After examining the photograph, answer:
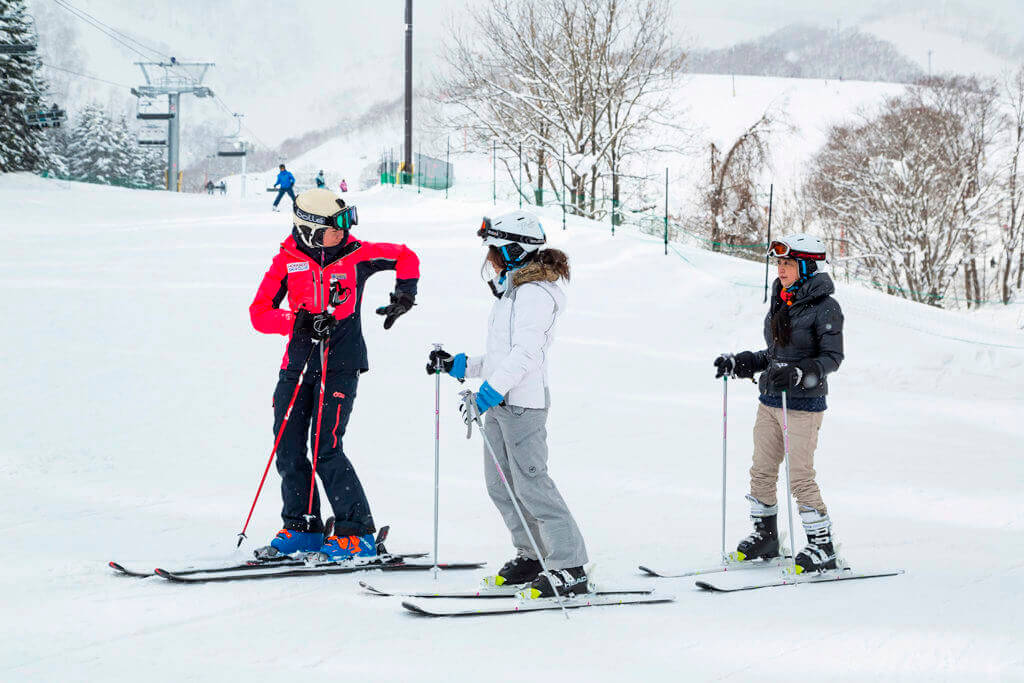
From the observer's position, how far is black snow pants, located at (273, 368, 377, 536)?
4.19m

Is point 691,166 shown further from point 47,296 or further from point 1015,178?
point 47,296

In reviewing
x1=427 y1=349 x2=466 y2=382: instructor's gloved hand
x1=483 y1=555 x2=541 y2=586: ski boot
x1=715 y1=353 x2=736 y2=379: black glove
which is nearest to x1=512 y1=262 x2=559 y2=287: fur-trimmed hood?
x1=427 y1=349 x2=466 y2=382: instructor's gloved hand

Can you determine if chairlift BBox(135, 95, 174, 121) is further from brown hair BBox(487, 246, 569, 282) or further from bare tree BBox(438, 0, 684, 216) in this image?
brown hair BBox(487, 246, 569, 282)

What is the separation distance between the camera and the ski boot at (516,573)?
3.96m

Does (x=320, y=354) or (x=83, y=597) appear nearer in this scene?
(x=83, y=597)

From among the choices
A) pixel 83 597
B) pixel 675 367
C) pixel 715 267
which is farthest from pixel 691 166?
pixel 83 597

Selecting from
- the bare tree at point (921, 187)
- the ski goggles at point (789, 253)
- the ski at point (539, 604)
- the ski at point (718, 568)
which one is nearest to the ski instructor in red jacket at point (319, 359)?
the ski at point (539, 604)

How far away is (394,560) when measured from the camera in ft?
13.9

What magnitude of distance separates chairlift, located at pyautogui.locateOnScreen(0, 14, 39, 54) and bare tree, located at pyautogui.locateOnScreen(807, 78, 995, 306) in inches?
959

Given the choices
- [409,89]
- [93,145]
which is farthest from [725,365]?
[93,145]

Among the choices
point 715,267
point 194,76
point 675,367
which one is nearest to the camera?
point 675,367

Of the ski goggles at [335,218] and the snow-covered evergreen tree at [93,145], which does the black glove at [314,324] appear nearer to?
the ski goggles at [335,218]

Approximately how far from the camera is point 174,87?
143 ft

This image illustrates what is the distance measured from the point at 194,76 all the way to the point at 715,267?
3724 centimetres
